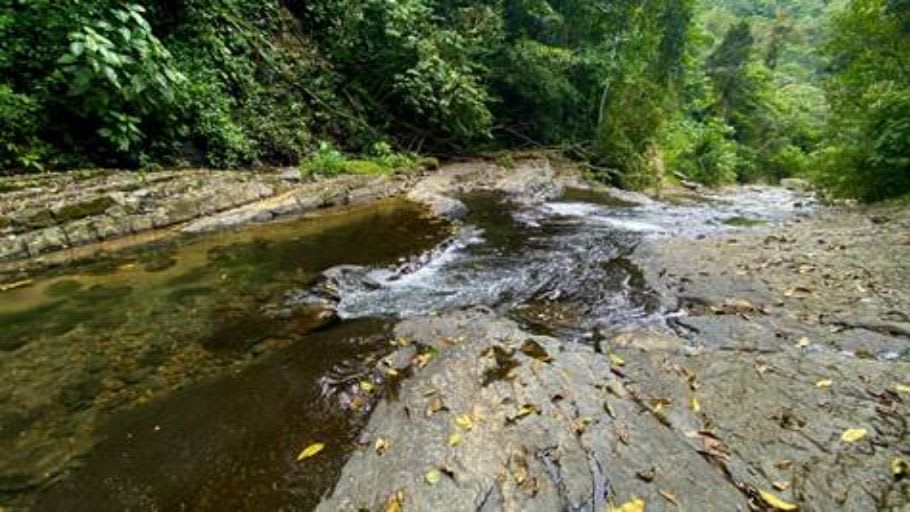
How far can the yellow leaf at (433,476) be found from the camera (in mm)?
2281

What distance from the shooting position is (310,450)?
8.48 feet

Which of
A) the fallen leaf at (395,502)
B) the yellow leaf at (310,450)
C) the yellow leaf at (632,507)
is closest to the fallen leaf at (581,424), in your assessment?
the yellow leaf at (632,507)

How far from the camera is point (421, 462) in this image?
2395 millimetres

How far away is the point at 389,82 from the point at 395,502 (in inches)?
443

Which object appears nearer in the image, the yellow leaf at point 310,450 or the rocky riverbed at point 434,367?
the rocky riverbed at point 434,367

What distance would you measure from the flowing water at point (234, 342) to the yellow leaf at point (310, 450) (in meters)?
0.04

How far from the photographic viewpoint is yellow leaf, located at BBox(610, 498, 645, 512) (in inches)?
84.4

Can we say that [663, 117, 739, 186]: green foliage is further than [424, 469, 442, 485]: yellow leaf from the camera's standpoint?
Yes

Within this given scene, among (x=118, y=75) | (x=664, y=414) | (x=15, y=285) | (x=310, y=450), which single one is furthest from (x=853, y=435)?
(x=118, y=75)

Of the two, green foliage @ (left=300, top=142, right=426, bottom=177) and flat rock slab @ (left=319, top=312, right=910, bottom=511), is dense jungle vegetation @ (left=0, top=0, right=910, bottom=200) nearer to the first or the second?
green foliage @ (left=300, top=142, right=426, bottom=177)

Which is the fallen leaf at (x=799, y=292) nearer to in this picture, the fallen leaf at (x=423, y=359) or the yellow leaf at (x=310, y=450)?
the fallen leaf at (x=423, y=359)

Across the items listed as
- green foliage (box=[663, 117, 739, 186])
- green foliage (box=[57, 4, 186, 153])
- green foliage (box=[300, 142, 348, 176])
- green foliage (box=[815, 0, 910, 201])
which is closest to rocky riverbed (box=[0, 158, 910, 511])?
green foliage (box=[57, 4, 186, 153])

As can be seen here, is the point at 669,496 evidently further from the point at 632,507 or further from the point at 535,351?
the point at 535,351

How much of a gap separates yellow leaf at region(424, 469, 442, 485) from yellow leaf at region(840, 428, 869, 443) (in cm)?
201
